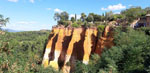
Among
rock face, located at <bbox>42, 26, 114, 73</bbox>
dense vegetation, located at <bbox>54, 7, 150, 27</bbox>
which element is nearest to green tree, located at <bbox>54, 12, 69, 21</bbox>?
dense vegetation, located at <bbox>54, 7, 150, 27</bbox>

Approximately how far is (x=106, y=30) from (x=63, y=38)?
809 centimetres

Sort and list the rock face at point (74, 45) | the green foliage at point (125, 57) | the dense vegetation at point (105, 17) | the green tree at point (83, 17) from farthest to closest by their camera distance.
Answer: the green tree at point (83, 17)
the dense vegetation at point (105, 17)
the rock face at point (74, 45)
the green foliage at point (125, 57)

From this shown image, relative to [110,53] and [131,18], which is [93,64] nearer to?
[110,53]

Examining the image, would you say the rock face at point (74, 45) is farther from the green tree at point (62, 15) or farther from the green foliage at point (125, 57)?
the green tree at point (62, 15)

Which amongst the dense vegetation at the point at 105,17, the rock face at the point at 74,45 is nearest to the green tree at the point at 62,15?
the dense vegetation at the point at 105,17

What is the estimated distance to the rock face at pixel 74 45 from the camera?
18.6m

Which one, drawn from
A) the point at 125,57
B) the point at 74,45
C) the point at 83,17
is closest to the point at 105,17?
the point at 83,17

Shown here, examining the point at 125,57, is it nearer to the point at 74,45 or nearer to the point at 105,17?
the point at 74,45

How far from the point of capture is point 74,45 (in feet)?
68.9

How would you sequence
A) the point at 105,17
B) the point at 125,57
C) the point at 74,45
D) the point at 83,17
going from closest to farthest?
the point at 125,57 → the point at 74,45 → the point at 105,17 → the point at 83,17

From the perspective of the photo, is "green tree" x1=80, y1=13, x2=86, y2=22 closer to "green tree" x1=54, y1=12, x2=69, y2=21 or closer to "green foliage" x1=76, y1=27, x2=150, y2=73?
"green tree" x1=54, y1=12, x2=69, y2=21

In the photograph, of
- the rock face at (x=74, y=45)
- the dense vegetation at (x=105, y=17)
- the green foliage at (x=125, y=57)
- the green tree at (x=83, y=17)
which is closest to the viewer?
the green foliage at (x=125, y=57)

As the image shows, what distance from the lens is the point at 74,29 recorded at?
21.1 m

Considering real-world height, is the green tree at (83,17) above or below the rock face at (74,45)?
above
